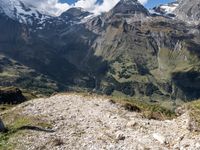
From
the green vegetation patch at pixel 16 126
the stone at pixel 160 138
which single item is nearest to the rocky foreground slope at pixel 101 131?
the stone at pixel 160 138

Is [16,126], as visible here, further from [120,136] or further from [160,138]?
[160,138]

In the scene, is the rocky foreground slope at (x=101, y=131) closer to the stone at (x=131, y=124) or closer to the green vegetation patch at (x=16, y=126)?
the stone at (x=131, y=124)

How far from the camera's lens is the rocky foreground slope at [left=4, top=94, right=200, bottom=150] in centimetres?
3191

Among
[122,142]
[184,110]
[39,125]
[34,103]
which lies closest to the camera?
[122,142]

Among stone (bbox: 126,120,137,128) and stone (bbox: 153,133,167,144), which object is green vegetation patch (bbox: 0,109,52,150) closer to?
stone (bbox: 126,120,137,128)

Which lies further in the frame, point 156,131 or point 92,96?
point 92,96

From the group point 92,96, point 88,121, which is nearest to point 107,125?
point 88,121

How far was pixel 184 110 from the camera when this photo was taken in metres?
36.6

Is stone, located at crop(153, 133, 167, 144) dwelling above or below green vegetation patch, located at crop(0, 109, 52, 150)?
above

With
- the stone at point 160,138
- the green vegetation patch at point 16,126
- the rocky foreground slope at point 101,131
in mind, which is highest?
the stone at point 160,138

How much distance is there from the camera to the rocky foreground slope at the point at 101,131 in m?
31.9

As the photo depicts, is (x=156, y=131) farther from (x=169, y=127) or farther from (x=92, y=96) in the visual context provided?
(x=92, y=96)

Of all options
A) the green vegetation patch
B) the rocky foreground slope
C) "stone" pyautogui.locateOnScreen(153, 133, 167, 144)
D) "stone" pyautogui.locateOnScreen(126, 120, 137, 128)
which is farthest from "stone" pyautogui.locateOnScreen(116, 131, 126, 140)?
the green vegetation patch

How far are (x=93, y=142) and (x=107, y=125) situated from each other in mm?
4274
